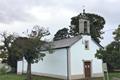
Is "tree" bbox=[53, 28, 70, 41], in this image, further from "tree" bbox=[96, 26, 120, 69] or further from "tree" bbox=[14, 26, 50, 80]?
"tree" bbox=[96, 26, 120, 69]

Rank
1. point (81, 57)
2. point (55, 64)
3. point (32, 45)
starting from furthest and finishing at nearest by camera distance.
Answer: point (55, 64)
point (81, 57)
point (32, 45)

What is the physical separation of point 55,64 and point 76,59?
143 inches

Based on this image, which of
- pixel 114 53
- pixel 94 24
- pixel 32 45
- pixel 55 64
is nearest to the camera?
pixel 114 53

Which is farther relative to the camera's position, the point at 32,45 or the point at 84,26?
the point at 84,26

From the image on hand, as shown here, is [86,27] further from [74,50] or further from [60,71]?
[60,71]

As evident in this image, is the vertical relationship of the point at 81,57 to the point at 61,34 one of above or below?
below

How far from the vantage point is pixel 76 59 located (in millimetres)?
30391

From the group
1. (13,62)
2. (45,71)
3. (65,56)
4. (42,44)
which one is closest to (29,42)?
(42,44)

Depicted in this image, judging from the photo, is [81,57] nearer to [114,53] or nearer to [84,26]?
[84,26]

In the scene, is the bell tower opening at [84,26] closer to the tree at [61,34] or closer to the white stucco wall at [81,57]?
the white stucco wall at [81,57]

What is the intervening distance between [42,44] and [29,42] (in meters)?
2.01

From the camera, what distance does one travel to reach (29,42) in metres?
29.3

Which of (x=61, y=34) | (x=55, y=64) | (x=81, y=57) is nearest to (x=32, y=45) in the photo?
(x=55, y=64)

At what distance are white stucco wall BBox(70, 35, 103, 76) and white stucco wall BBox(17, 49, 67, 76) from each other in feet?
3.98
